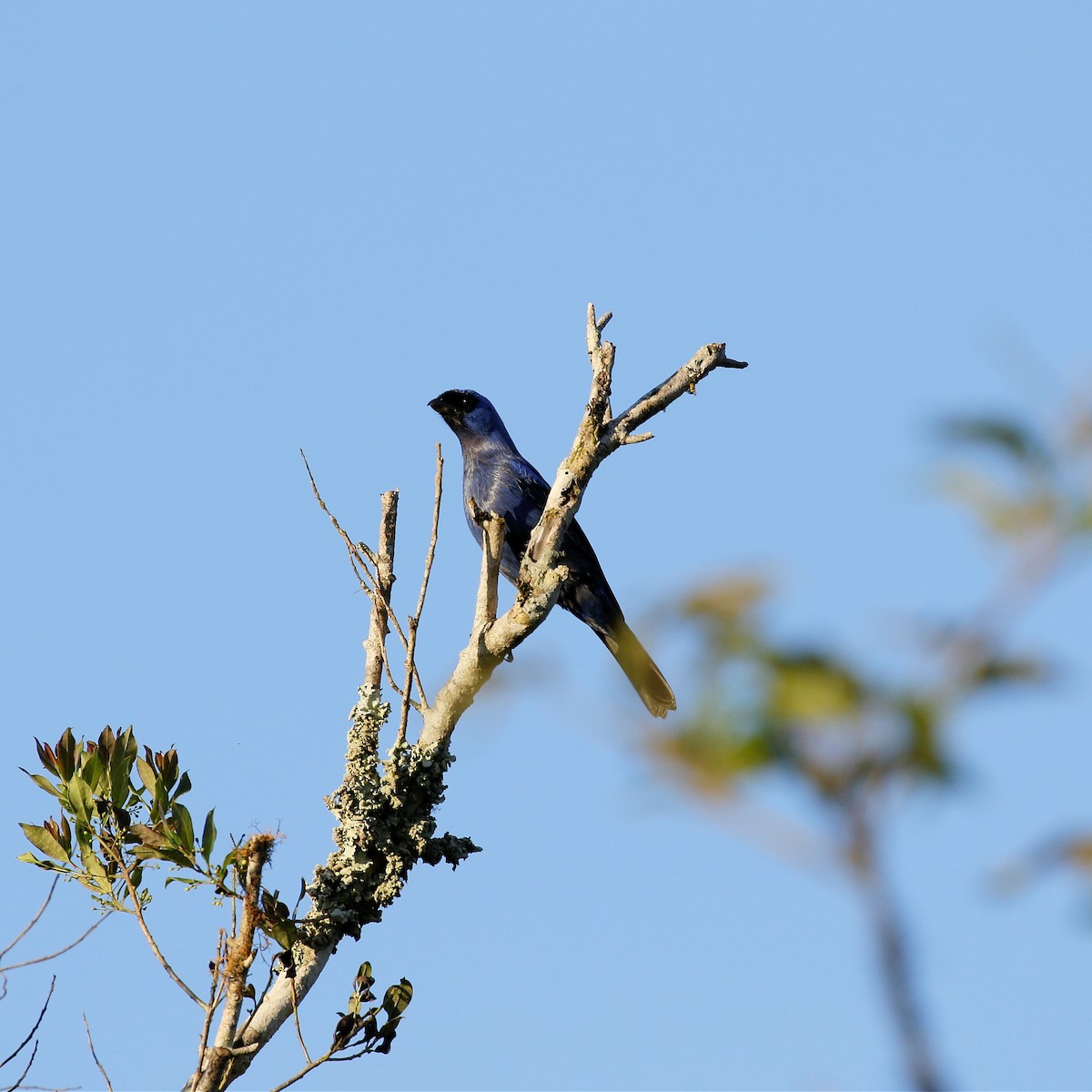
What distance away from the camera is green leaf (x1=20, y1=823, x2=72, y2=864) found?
4.23 meters

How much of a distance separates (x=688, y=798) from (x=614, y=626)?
664 centimetres

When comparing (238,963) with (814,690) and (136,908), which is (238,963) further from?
(814,690)

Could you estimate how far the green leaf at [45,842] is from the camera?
423 cm

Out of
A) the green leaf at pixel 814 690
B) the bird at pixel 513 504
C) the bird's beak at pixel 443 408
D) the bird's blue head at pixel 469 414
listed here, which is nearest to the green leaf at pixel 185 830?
→ the bird at pixel 513 504

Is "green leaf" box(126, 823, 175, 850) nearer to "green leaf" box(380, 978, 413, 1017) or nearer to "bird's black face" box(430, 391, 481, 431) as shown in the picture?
"green leaf" box(380, 978, 413, 1017)

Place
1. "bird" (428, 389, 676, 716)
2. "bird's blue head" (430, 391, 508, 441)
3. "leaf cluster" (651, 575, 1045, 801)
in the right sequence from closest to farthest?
1. "leaf cluster" (651, 575, 1045, 801)
2. "bird" (428, 389, 676, 716)
3. "bird's blue head" (430, 391, 508, 441)

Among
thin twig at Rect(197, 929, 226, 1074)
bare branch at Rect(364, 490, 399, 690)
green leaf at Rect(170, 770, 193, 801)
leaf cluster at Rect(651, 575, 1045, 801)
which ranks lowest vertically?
leaf cluster at Rect(651, 575, 1045, 801)

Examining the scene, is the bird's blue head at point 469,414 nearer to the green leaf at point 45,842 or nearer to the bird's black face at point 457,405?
the bird's black face at point 457,405

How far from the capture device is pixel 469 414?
27.4 ft

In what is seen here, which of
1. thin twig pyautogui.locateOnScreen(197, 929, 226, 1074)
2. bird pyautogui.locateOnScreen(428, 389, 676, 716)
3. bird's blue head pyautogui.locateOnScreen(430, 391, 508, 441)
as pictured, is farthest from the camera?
bird's blue head pyautogui.locateOnScreen(430, 391, 508, 441)

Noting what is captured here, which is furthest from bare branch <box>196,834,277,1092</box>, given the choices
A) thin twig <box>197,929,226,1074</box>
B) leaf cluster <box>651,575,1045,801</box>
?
leaf cluster <box>651,575,1045,801</box>

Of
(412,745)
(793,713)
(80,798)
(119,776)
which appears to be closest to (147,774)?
(119,776)

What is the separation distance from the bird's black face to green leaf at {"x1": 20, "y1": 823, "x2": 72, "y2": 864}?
4.50 metres

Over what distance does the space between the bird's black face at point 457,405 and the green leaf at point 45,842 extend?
4.50 m
